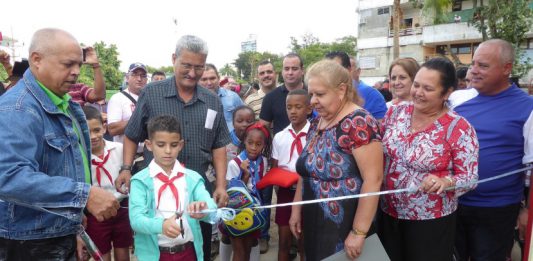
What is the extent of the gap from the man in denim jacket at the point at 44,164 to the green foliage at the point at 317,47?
3932cm

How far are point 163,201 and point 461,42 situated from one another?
89.5 feet

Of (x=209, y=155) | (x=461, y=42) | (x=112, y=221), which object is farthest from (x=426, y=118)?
(x=461, y=42)

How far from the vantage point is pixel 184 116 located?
289 centimetres

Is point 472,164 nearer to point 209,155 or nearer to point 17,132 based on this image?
point 209,155

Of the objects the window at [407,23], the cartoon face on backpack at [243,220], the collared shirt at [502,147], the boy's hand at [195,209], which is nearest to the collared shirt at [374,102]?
the collared shirt at [502,147]

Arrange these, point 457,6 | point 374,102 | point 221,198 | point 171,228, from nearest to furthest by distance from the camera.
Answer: point 171,228 < point 221,198 < point 374,102 < point 457,6

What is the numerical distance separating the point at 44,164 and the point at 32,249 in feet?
1.50

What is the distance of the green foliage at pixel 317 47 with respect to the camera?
146 feet

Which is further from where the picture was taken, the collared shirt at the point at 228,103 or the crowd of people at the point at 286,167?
the collared shirt at the point at 228,103

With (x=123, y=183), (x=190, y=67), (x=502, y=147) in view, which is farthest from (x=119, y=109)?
(x=502, y=147)

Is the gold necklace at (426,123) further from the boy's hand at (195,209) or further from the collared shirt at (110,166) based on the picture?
the collared shirt at (110,166)

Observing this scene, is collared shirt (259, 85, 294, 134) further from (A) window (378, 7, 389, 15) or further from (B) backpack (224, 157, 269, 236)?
(A) window (378, 7, 389, 15)

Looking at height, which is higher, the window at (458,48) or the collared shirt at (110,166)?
the window at (458,48)

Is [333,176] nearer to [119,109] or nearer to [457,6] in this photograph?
[119,109]
